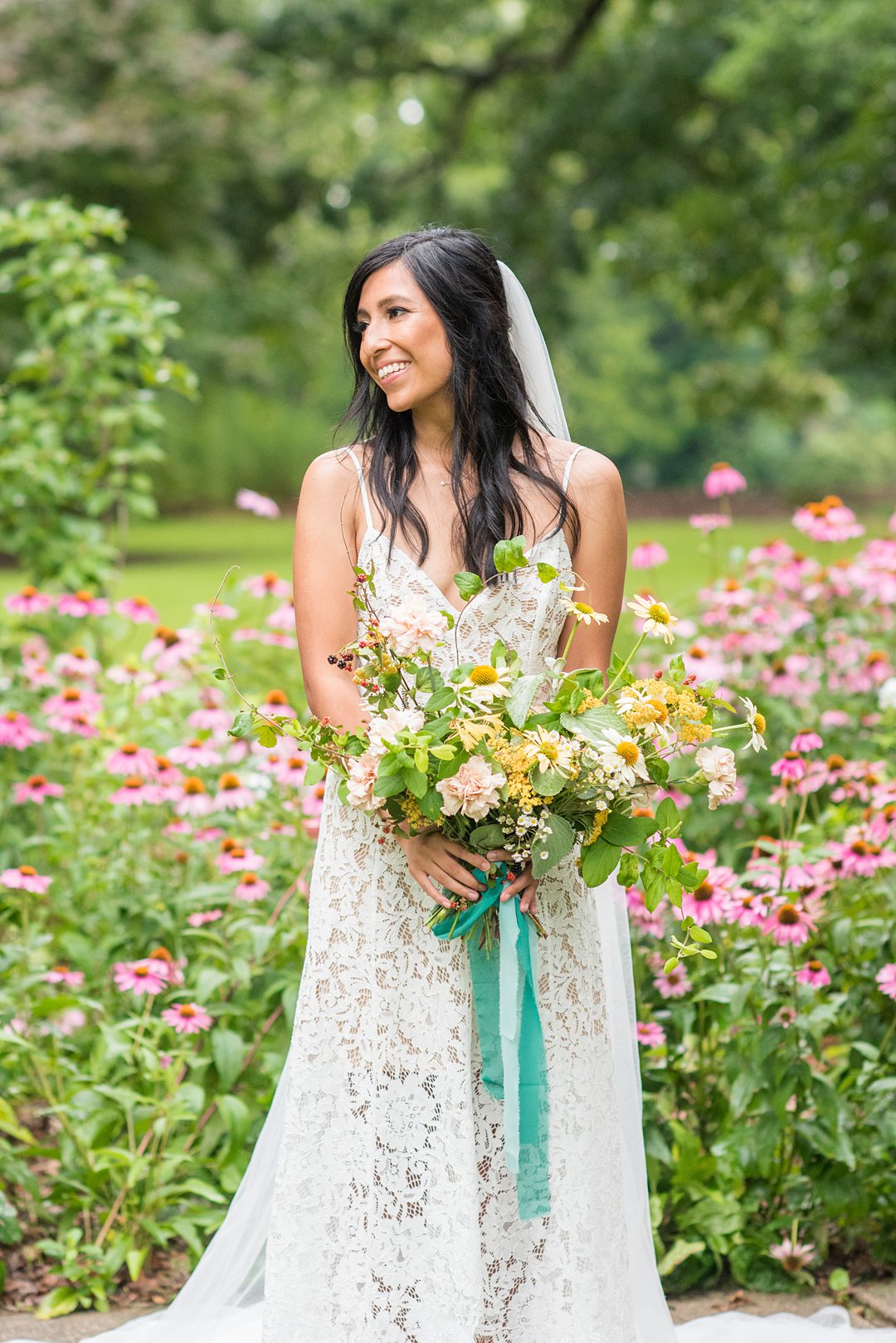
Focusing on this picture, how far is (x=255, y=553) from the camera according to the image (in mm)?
20094

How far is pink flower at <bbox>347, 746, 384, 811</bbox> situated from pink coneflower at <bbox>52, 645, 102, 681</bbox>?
2.06 metres

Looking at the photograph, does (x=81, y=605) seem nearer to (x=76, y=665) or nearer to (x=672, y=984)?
(x=76, y=665)

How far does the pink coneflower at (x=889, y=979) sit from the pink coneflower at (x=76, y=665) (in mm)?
2168

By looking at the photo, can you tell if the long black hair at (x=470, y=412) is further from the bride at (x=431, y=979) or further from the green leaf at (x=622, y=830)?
the green leaf at (x=622, y=830)

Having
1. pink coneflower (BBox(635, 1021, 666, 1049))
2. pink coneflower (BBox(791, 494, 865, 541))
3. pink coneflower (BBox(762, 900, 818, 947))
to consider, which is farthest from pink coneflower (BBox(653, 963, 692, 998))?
pink coneflower (BBox(791, 494, 865, 541))

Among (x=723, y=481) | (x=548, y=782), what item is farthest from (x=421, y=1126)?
(x=723, y=481)

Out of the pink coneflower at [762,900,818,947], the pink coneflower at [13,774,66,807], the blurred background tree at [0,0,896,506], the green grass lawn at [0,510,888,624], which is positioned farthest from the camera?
the green grass lawn at [0,510,888,624]

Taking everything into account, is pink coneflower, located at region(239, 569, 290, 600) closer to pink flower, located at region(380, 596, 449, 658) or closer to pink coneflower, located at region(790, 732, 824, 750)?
pink coneflower, located at region(790, 732, 824, 750)

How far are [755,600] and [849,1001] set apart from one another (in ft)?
4.82

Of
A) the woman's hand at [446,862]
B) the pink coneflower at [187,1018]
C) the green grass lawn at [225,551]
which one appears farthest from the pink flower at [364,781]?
the green grass lawn at [225,551]

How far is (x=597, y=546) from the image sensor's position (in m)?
2.29

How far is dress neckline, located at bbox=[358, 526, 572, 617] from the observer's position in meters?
2.20

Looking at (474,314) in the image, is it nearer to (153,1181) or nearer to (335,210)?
(153,1181)

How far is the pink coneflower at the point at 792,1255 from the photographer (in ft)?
9.52
